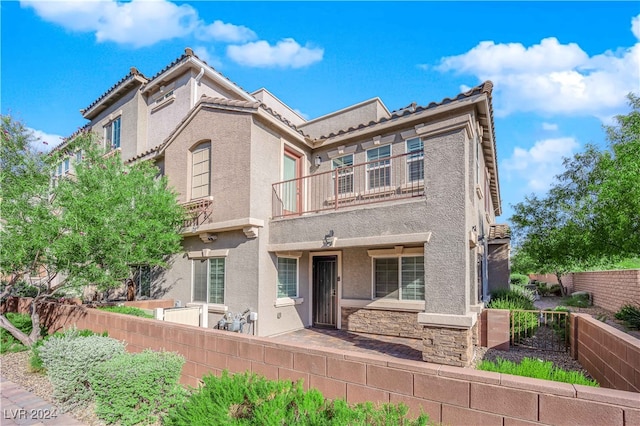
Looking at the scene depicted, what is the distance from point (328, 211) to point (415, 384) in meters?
6.69

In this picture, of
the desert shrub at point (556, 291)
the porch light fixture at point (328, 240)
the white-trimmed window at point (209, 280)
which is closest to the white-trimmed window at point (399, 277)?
the porch light fixture at point (328, 240)

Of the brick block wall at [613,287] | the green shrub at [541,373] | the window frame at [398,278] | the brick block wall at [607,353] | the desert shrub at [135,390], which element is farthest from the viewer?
the brick block wall at [613,287]

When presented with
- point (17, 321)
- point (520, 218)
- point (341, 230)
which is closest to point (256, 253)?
point (341, 230)

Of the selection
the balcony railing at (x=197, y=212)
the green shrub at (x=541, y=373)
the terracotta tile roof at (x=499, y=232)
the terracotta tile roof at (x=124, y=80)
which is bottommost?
the green shrub at (x=541, y=373)

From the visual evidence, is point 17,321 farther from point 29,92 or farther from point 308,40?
point 308,40

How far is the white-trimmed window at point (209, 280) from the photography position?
37.5 ft

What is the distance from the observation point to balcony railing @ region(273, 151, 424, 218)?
11.0 meters

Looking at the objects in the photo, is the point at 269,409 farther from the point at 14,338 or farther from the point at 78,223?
the point at 14,338

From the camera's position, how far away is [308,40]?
11.0 m

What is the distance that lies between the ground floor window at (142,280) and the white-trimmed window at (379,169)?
9238 millimetres

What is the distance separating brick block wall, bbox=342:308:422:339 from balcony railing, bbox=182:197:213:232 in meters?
5.69

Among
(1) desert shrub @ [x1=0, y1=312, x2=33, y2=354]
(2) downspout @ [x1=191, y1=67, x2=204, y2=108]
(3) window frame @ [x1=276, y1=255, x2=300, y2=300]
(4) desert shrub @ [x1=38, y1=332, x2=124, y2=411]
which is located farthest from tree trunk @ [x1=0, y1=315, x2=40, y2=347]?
(2) downspout @ [x1=191, y1=67, x2=204, y2=108]

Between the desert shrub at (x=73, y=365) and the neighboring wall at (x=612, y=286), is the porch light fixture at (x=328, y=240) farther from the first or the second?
the neighboring wall at (x=612, y=286)

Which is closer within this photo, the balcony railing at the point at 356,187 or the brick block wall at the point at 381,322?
the brick block wall at the point at 381,322
